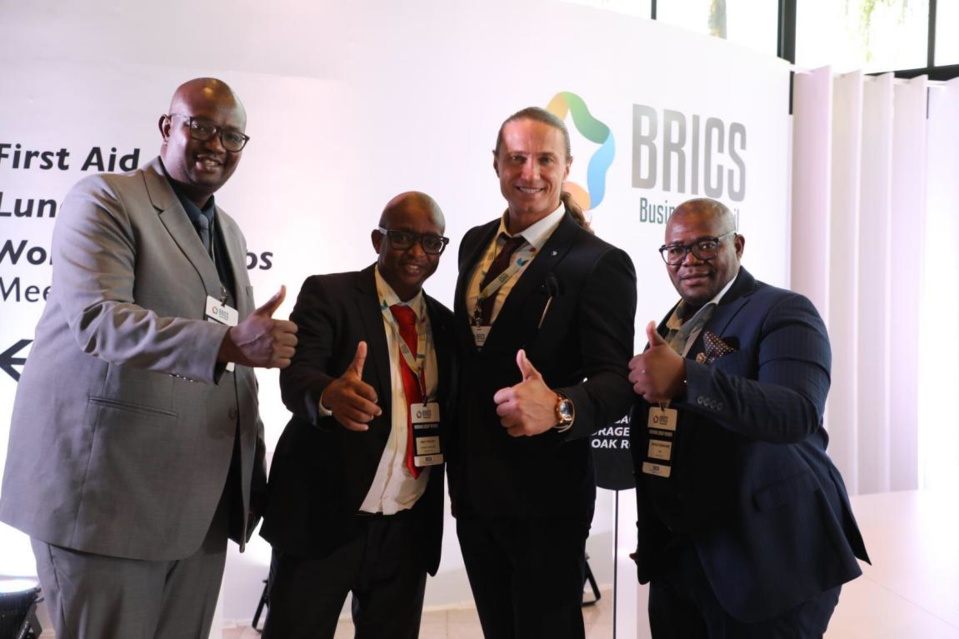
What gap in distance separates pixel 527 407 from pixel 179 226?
98 centimetres

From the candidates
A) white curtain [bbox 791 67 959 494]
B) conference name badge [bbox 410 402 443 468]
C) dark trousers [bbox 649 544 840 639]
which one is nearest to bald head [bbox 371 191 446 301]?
conference name badge [bbox 410 402 443 468]

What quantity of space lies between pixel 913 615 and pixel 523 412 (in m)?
2.25

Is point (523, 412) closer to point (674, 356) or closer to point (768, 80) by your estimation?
point (674, 356)

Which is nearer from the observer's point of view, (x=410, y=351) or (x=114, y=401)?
(x=114, y=401)

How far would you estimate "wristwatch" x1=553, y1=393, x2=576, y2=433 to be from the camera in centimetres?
193

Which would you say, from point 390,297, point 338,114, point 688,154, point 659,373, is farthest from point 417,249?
point 688,154

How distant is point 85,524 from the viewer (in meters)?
1.92

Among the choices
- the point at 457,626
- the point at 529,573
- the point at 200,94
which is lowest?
the point at 457,626

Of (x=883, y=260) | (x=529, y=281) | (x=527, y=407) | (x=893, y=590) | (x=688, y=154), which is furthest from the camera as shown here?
(x=883, y=260)

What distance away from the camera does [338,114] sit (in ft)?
14.9

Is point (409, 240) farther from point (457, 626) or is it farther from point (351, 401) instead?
point (457, 626)

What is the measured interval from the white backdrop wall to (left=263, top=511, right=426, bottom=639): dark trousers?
2365mm

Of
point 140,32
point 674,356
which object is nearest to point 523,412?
point 674,356

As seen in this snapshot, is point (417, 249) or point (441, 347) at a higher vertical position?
point (417, 249)
